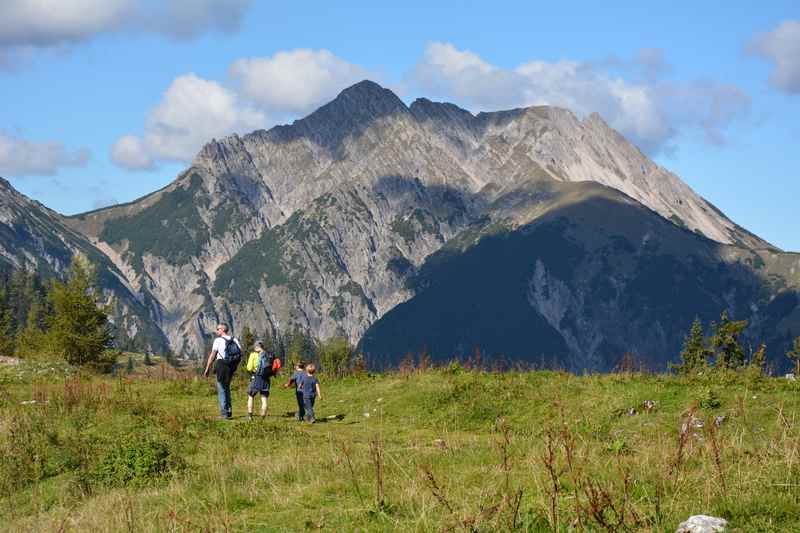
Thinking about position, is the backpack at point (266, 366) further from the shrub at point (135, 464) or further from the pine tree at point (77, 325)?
the pine tree at point (77, 325)

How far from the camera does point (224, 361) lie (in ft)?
82.0

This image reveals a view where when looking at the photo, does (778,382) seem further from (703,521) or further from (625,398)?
(703,521)

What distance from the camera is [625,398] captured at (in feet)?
76.9

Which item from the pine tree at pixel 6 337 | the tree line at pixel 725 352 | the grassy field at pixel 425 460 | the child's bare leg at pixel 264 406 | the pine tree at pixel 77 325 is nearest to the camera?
the grassy field at pixel 425 460

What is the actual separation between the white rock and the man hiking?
57.3 feet

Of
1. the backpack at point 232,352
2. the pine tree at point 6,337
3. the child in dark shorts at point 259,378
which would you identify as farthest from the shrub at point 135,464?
the pine tree at point 6,337

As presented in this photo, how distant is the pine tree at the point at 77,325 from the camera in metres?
58.5

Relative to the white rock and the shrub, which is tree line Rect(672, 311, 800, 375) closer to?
the shrub

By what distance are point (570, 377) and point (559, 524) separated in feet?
61.7

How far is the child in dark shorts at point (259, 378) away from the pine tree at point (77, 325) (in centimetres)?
3488

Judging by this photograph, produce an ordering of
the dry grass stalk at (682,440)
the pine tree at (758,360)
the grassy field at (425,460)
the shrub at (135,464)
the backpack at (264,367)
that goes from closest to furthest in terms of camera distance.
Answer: the dry grass stalk at (682,440) → the grassy field at (425,460) → the shrub at (135,464) → the pine tree at (758,360) → the backpack at (264,367)

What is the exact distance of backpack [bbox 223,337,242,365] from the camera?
82.3 feet

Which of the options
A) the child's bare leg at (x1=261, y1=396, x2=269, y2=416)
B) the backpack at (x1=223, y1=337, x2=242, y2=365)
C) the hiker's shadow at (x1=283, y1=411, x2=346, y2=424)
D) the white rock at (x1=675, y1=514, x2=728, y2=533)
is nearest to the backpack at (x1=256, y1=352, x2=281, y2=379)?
the child's bare leg at (x1=261, y1=396, x2=269, y2=416)

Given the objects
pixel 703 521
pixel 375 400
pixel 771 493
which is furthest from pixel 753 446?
pixel 375 400
